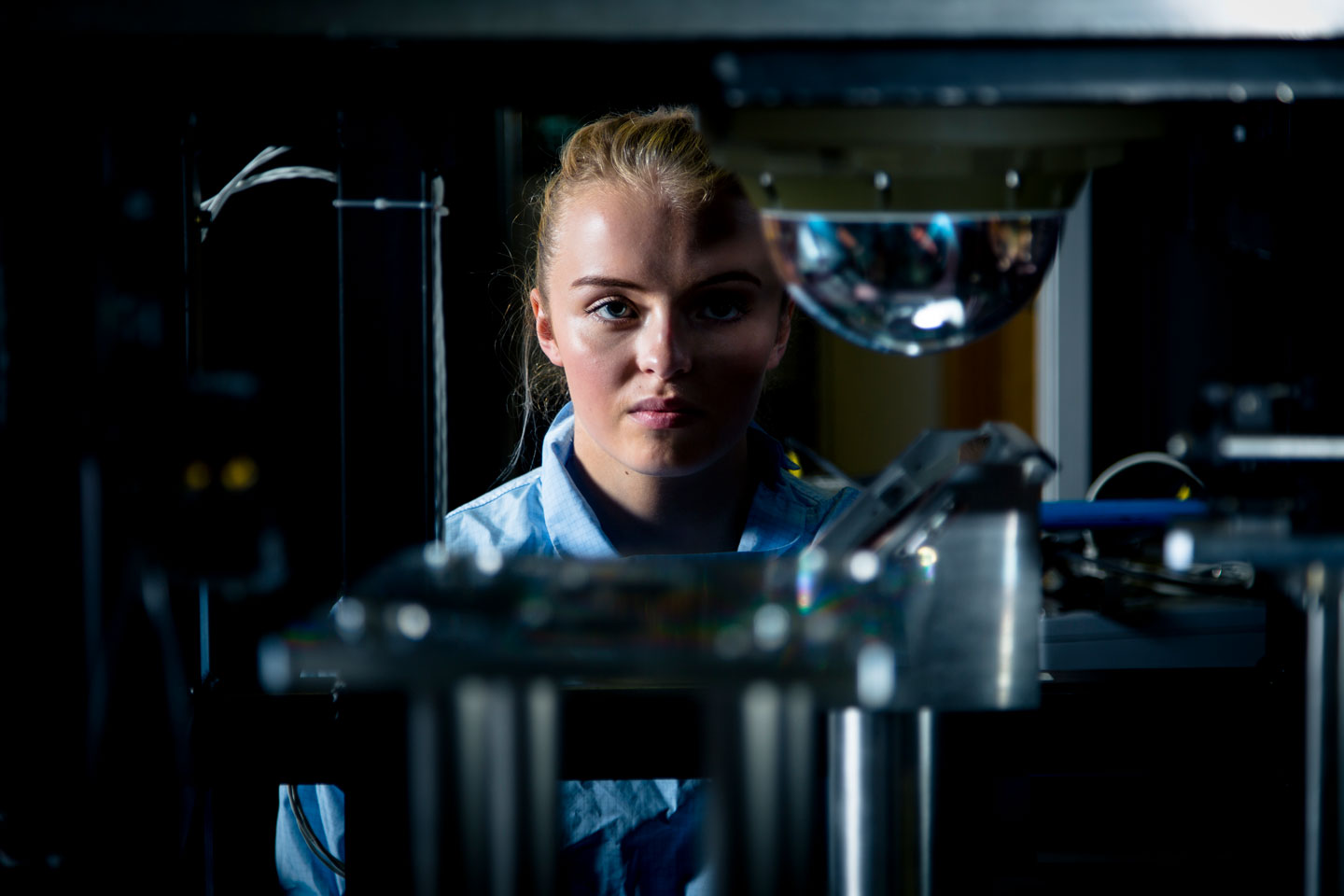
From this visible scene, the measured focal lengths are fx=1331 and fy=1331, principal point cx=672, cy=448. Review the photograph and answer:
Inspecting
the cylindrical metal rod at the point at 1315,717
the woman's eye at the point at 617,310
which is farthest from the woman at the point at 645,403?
the cylindrical metal rod at the point at 1315,717

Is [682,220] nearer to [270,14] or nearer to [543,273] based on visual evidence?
[543,273]

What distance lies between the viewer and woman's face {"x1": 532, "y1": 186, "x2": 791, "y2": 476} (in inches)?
52.4

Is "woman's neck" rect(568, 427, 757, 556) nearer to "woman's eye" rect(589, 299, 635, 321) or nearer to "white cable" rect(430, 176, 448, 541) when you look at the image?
"woman's eye" rect(589, 299, 635, 321)

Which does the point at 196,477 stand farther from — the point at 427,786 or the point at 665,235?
the point at 665,235

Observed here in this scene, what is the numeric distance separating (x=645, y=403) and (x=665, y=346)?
0.27 feet

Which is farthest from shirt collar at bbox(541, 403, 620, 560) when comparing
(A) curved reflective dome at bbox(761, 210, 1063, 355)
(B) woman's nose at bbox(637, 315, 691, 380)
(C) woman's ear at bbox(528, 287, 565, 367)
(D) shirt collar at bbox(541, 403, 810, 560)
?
(A) curved reflective dome at bbox(761, 210, 1063, 355)

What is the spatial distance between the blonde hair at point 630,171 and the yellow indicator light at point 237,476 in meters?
0.79

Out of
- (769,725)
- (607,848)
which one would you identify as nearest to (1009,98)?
(769,725)

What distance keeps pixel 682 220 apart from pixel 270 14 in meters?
0.76

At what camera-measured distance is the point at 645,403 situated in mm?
1390

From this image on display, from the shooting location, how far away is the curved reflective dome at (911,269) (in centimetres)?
75

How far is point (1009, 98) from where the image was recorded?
1.98 feet

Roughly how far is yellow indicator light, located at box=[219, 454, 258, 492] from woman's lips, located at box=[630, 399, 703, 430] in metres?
0.76

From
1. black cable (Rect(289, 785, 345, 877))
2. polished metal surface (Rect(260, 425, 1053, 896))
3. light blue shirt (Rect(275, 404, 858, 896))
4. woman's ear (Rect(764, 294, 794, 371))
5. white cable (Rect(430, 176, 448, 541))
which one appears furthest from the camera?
woman's ear (Rect(764, 294, 794, 371))
